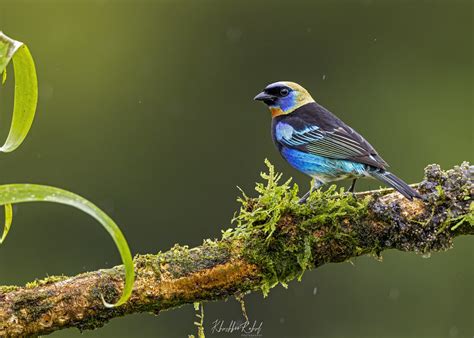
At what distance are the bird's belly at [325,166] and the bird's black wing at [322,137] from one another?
39 mm

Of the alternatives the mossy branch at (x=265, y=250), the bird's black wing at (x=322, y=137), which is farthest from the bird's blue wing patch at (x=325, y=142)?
the mossy branch at (x=265, y=250)

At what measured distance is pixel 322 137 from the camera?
5648 mm

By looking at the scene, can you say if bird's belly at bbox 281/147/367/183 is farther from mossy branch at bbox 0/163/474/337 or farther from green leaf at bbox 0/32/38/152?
green leaf at bbox 0/32/38/152

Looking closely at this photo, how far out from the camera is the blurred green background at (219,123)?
12250 mm

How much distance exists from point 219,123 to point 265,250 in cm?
867

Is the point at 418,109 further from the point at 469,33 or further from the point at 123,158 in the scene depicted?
the point at 123,158

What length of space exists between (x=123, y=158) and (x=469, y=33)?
225 inches

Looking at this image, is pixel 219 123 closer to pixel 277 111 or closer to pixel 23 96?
pixel 277 111

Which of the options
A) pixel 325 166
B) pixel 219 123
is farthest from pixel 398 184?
pixel 219 123

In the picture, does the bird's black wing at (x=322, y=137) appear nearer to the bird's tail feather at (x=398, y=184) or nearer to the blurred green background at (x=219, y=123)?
the bird's tail feather at (x=398, y=184)

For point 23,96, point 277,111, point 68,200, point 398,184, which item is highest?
point 23,96

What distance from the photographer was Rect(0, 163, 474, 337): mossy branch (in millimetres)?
4043

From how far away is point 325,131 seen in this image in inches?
224

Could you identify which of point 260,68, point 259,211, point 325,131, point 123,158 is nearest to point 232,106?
point 260,68
